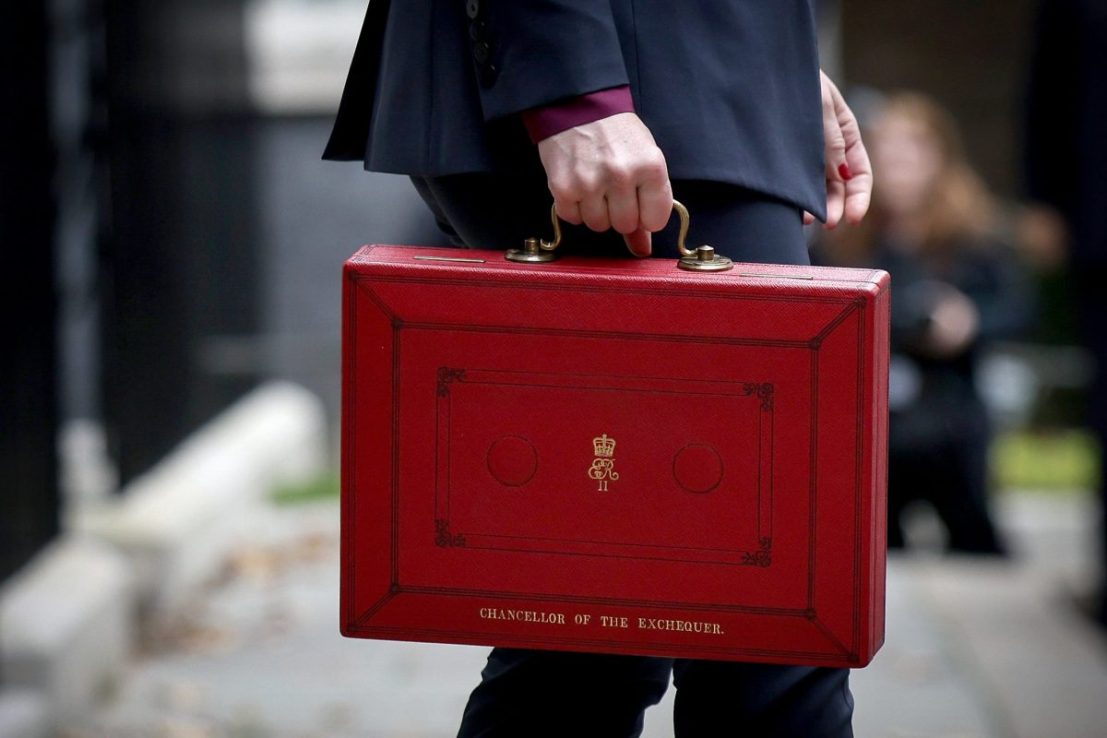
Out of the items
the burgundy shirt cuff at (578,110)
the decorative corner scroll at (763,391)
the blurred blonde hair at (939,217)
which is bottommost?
the blurred blonde hair at (939,217)

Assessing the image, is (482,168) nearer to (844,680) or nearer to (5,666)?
(844,680)

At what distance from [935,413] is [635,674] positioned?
12.3 ft

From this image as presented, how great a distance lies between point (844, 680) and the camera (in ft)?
6.11

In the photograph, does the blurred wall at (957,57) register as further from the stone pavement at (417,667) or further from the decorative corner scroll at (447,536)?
the decorative corner scroll at (447,536)

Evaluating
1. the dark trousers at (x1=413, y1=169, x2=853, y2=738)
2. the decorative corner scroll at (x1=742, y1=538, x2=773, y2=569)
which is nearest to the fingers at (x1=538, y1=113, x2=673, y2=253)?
the dark trousers at (x1=413, y1=169, x2=853, y2=738)

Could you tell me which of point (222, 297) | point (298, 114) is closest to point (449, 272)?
point (222, 297)

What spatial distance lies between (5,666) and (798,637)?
2.19 meters

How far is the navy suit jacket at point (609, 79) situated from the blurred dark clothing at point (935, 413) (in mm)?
3613

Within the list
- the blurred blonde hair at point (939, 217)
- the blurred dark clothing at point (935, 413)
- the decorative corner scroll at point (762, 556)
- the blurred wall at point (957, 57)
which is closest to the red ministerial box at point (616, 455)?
the decorative corner scroll at point (762, 556)

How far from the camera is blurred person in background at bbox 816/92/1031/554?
17.9ft

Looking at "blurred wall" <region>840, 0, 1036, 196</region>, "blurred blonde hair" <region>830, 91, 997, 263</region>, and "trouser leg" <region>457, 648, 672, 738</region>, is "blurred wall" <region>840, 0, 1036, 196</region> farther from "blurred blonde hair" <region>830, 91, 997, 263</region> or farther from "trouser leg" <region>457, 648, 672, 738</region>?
"trouser leg" <region>457, 648, 672, 738</region>

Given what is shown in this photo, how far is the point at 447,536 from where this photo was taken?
181 centimetres

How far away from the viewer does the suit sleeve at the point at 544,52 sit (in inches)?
67.9

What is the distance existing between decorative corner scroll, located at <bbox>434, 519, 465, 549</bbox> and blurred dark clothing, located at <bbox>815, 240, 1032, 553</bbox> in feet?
12.2
